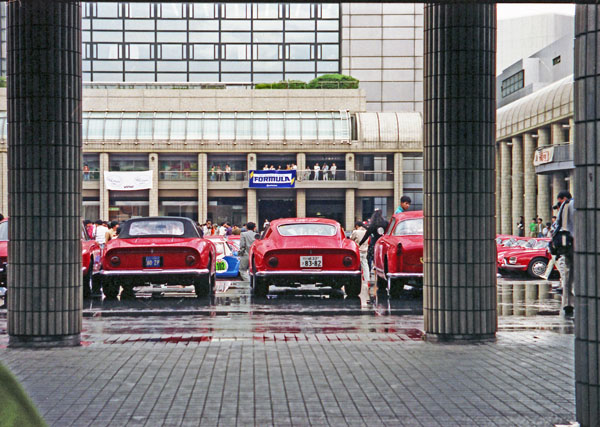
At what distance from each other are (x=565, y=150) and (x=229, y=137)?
24.4 meters

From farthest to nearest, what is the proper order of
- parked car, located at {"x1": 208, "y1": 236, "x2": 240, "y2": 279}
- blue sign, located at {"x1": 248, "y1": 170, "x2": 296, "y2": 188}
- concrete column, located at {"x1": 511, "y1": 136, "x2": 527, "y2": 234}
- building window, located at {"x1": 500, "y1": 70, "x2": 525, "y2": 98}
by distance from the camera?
building window, located at {"x1": 500, "y1": 70, "x2": 525, "y2": 98}
concrete column, located at {"x1": 511, "y1": 136, "x2": 527, "y2": 234}
blue sign, located at {"x1": 248, "y1": 170, "x2": 296, "y2": 188}
parked car, located at {"x1": 208, "y1": 236, "x2": 240, "y2": 279}

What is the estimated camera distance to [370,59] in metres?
75.2

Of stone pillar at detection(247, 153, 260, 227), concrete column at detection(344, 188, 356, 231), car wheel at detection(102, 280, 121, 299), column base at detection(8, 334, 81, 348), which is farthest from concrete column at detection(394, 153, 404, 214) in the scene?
column base at detection(8, 334, 81, 348)

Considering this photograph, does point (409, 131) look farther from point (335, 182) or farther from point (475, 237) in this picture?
point (475, 237)

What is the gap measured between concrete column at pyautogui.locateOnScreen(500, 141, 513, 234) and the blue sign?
17.2 meters

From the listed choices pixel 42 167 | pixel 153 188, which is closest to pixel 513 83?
pixel 153 188

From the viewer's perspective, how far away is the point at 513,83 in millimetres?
75375

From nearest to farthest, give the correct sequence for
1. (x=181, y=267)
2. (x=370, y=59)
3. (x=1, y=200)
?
1. (x=181, y=267)
2. (x=1, y=200)
3. (x=370, y=59)

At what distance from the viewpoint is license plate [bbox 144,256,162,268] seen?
15.1 m

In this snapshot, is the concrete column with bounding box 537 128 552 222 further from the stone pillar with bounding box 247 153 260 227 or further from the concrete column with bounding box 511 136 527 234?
the stone pillar with bounding box 247 153 260 227

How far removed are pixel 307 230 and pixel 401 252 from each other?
226 cm

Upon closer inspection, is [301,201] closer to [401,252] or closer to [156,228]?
[156,228]

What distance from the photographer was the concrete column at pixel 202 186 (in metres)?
A: 60.9

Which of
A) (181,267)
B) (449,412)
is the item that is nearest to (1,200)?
(181,267)
